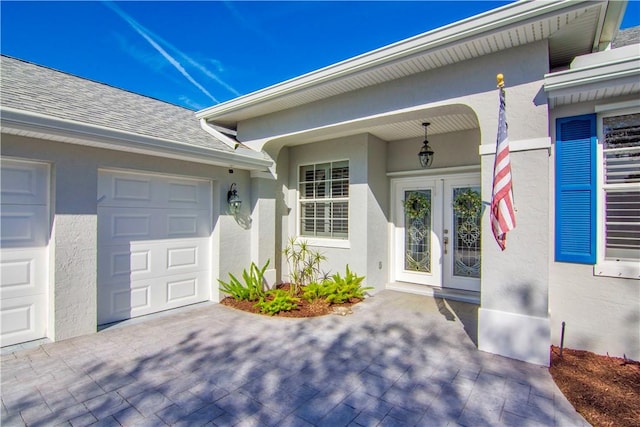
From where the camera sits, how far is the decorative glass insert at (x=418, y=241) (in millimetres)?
6883

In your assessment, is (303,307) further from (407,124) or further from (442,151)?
(442,151)

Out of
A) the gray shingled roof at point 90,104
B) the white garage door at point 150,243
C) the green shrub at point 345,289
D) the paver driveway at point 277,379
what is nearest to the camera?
the paver driveway at point 277,379

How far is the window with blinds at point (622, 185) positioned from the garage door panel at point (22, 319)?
749 cm

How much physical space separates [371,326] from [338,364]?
53.4 inches

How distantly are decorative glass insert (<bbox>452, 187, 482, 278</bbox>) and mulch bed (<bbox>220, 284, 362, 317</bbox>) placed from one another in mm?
2296

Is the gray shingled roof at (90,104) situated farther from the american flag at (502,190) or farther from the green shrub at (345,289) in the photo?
the american flag at (502,190)

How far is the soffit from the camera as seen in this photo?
11.1 ft

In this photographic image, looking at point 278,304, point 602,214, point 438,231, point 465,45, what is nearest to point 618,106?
point 602,214

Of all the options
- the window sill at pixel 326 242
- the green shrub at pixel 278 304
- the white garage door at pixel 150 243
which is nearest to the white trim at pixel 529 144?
the window sill at pixel 326 242

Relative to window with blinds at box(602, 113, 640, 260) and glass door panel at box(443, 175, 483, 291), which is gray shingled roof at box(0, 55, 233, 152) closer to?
glass door panel at box(443, 175, 483, 291)

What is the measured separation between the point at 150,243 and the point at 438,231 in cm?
567

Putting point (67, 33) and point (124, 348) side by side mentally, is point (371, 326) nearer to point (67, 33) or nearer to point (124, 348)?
point (124, 348)

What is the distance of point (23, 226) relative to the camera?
4.09 metres

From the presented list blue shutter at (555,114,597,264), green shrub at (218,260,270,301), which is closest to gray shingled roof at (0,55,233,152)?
green shrub at (218,260,270,301)
